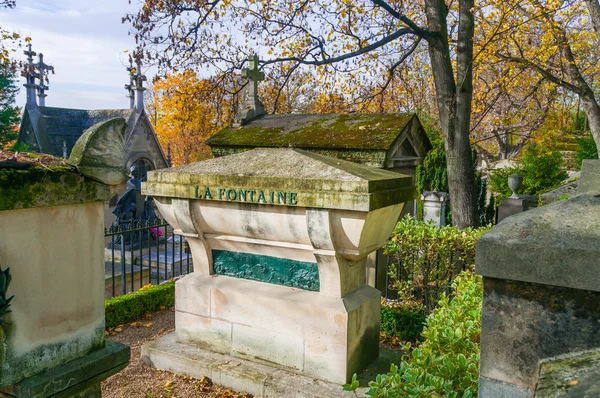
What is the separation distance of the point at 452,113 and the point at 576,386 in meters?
8.97

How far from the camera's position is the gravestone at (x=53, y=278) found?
2.57 m

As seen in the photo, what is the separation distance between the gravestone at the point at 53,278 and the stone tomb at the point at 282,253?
1.78m

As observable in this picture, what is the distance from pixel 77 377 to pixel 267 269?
89.1 inches

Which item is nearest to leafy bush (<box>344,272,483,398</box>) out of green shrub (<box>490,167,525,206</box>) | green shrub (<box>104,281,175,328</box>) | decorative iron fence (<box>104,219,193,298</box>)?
green shrub (<box>104,281,175,328</box>)

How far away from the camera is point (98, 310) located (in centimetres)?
310

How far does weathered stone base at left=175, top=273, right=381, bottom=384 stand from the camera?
4.40 m

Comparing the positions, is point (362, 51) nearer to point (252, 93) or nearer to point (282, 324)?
point (252, 93)

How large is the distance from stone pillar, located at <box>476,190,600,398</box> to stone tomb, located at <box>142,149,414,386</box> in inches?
80.5

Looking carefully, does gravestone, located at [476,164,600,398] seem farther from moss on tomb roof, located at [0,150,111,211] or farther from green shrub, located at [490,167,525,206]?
green shrub, located at [490,167,525,206]

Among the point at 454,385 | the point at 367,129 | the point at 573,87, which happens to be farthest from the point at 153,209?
the point at 454,385

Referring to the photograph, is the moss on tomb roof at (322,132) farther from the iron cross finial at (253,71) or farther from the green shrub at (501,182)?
the green shrub at (501,182)

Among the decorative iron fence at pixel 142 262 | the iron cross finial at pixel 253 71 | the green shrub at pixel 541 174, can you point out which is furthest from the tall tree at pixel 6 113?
the green shrub at pixel 541 174

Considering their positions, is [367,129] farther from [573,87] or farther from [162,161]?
[162,161]

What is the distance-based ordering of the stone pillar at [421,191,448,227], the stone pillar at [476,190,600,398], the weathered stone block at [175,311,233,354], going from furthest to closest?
the stone pillar at [421,191,448,227]
the weathered stone block at [175,311,233,354]
the stone pillar at [476,190,600,398]
